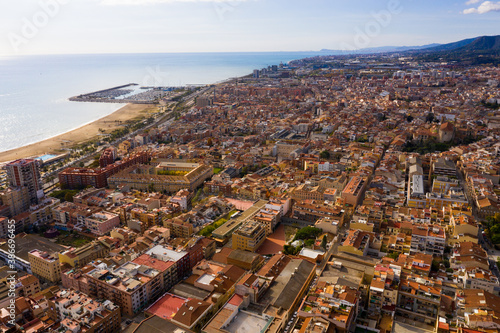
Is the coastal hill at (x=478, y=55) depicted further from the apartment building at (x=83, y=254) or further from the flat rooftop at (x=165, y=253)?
the apartment building at (x=83, y=254)

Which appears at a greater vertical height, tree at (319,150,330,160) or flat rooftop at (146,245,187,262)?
flat rooftop at (146,245,187,262)

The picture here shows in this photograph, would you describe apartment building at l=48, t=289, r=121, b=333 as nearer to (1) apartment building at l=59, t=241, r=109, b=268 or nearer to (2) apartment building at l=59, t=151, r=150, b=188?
(1) apartment building at l=59, t=241, r=109, b=268

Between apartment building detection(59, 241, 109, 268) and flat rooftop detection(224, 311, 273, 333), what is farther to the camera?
apartment building detection(59, 241, 109, 268)

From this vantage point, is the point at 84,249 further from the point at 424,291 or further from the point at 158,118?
the point at 158,118

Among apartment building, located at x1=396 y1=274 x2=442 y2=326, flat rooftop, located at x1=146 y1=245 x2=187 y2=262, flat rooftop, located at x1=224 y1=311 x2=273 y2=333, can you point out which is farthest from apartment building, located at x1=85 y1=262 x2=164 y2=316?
apartment building, located at x1=396 y1=274 x2=442 y2=326

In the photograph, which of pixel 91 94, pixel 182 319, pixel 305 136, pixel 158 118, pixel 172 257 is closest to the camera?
pixel 182 319

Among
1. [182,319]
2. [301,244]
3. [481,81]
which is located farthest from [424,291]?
[481,81]
